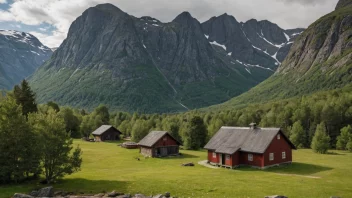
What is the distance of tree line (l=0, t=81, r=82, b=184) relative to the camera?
4400 cm

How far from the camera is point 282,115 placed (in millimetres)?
127625

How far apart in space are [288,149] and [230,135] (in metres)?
12.6

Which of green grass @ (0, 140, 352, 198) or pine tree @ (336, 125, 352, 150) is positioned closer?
green grass @ (0, 140, 352, 198)

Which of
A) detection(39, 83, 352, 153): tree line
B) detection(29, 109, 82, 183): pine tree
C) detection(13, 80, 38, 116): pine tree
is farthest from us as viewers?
detection(39, 83, 352, 153): tree line

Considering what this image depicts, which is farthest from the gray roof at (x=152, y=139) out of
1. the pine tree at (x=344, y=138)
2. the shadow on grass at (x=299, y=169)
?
the pine tree at (x=344, y=138)

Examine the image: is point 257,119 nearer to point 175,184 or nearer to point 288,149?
point 288,149

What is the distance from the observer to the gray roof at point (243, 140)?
6088cm

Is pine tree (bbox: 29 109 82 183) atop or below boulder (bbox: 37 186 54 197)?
atop

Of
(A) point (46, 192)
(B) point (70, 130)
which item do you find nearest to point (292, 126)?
(B) point (70, 130)

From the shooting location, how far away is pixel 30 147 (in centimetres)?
4481

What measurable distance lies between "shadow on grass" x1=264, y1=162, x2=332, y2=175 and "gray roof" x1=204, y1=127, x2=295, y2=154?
4.75 m

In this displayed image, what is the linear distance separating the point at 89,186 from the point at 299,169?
126ft

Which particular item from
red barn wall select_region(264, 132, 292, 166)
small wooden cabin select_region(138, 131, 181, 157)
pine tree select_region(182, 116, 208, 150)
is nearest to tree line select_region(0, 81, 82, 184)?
small wooden cabin select_region(138, 131, 181, 157)

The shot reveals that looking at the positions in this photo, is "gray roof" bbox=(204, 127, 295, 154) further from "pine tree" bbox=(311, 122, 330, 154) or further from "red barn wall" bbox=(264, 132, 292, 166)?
"pine tree" bbox=(311, 122, 330, 154)
